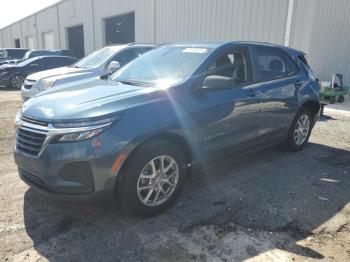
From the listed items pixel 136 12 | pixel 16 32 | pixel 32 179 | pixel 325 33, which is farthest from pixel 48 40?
pixel 32 179

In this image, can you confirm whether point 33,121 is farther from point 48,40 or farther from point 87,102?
point 48,40

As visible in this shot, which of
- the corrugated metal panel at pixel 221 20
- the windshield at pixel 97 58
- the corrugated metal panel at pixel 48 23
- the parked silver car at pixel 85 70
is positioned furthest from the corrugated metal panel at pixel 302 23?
the corrugated metal panel at pixel 48 23

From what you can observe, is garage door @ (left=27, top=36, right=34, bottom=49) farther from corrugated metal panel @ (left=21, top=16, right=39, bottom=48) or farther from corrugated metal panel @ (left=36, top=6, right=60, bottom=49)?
corrugated metal panel @ (left=36, top=6, right=60, bottom=49)

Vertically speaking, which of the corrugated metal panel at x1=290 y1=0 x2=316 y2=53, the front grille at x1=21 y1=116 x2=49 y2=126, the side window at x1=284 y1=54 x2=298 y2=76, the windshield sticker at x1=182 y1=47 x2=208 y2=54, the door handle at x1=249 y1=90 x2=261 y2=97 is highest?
the corrugated metal panel at x1=290 y1=0 x2=316 y2=53

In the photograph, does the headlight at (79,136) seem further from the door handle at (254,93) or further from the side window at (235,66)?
the door handle at (254,93)

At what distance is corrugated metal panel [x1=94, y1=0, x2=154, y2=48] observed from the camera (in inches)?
707

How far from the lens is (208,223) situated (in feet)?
10.9

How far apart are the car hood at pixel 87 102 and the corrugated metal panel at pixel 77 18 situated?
21.9 meters

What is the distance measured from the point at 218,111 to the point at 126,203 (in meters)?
1.43

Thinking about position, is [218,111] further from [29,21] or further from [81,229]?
[29,21]

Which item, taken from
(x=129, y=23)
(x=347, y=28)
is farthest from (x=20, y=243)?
(x=129, y=23)

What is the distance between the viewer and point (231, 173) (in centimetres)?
459

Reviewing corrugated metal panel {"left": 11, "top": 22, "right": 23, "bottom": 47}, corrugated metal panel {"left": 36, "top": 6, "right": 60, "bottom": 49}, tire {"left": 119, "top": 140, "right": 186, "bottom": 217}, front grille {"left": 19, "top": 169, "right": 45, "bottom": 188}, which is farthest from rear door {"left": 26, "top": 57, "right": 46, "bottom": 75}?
corrugated metal panel {"left": 11, "top": 22, "right": 23, "bottom": 47}

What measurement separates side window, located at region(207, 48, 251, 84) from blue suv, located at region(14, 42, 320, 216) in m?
0.01
